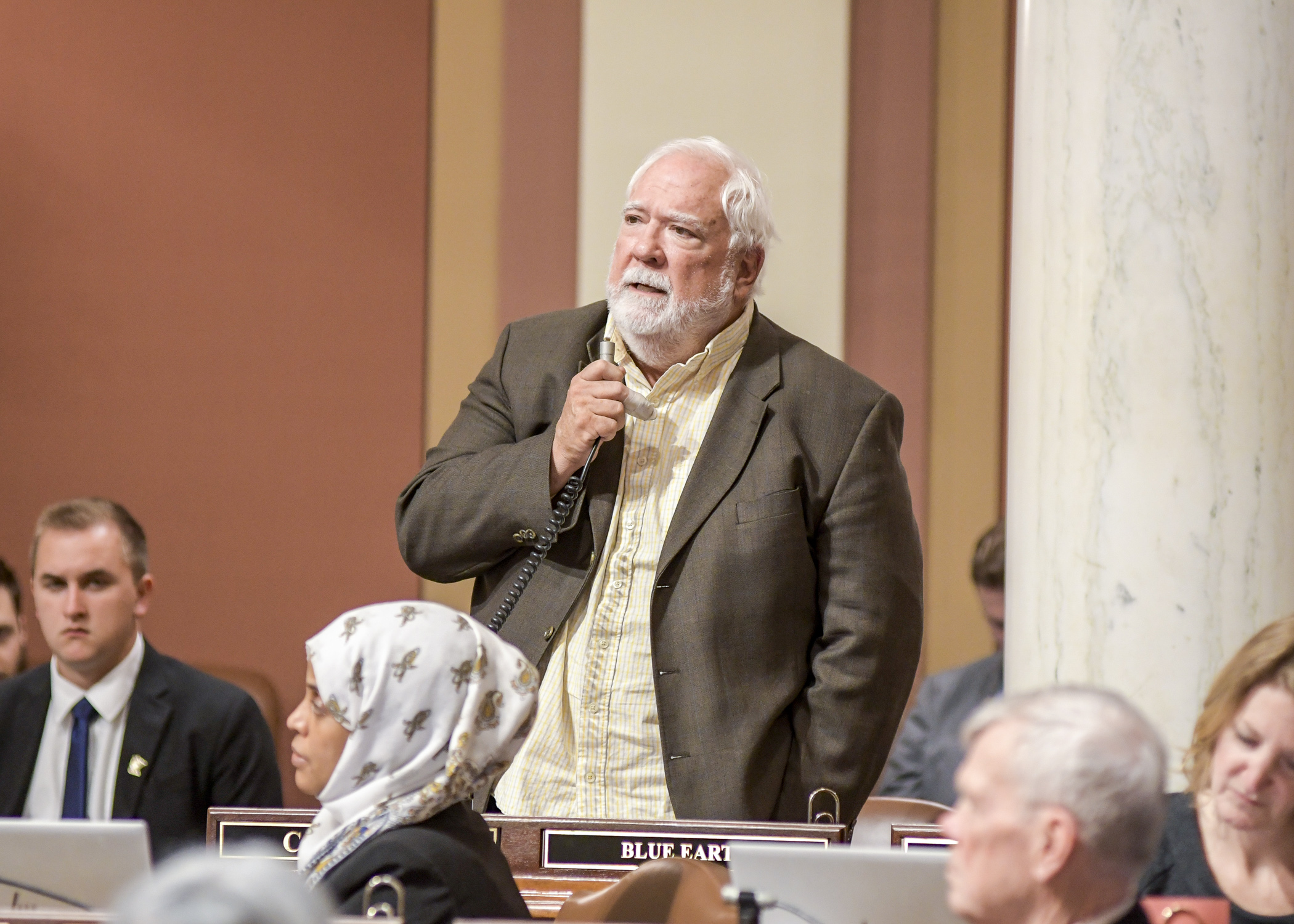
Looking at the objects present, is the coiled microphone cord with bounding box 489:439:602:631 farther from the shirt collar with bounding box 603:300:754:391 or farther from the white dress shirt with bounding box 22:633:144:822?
the white dress shirt with bounding box 22:633:144:822

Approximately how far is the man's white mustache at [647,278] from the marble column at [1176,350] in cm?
69

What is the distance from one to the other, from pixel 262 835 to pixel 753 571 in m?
0.89

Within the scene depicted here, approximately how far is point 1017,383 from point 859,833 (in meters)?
0.90

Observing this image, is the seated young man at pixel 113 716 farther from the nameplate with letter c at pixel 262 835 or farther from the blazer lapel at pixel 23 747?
the nameplate with letter c at pixel 262 835

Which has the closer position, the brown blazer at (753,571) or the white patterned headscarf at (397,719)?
the white patterned headscarf at (397,719)

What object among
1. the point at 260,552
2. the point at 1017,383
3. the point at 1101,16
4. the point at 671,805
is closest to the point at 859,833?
the point at 671,805

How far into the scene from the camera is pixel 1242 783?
224 centimetres

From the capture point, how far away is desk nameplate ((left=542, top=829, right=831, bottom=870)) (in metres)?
2.24

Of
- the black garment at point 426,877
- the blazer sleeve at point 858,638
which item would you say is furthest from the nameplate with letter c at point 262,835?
the blazer sleeve at point 858,638

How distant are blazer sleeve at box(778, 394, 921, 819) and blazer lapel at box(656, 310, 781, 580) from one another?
0.18 meters

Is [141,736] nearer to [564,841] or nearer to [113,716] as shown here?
[113,716]

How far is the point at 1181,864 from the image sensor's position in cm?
233

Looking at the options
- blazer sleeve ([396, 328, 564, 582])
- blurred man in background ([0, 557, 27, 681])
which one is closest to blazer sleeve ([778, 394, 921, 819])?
blazer sleeve ([396, 328, 564, 582])

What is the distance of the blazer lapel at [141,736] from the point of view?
10.3 feet
